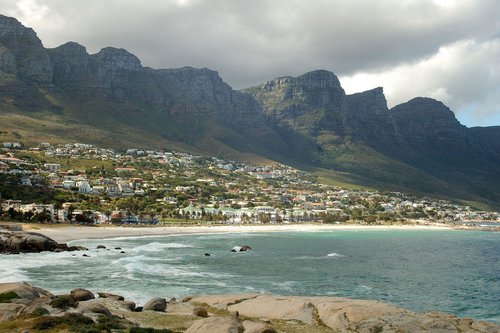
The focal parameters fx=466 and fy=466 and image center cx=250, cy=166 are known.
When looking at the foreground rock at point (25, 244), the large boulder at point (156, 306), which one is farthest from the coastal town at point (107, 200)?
the large boulder at point (156, 306)

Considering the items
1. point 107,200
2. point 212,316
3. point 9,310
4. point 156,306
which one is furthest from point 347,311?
point 107,200

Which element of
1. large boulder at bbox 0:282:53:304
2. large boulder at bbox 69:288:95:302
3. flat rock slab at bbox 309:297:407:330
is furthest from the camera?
large boulder at bbox 69:288:95:302

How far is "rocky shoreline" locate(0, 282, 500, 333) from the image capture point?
22297mm

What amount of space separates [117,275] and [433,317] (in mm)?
34082

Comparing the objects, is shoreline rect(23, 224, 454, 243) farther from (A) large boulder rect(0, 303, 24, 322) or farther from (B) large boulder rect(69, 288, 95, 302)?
(A) large boulder rect(0, 303, 24, 322)

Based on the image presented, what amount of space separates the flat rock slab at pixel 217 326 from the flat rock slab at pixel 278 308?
694 centimetres

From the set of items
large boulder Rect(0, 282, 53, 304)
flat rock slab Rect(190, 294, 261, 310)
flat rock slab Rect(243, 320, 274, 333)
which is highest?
large boulder Rect(0, 282, 53, 304)

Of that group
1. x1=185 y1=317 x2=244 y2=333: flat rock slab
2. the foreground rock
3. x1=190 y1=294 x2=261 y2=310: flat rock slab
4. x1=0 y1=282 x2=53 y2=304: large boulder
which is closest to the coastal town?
the foreground rock

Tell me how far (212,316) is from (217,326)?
450cm

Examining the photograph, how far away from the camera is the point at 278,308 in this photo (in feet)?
98.3

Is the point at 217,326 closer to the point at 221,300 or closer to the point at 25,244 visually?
the point at 221,300

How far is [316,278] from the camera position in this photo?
5291cm

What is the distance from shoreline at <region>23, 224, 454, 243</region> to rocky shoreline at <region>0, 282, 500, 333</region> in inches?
2486

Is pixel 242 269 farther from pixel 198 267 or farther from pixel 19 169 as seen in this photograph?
pixel 19 169
